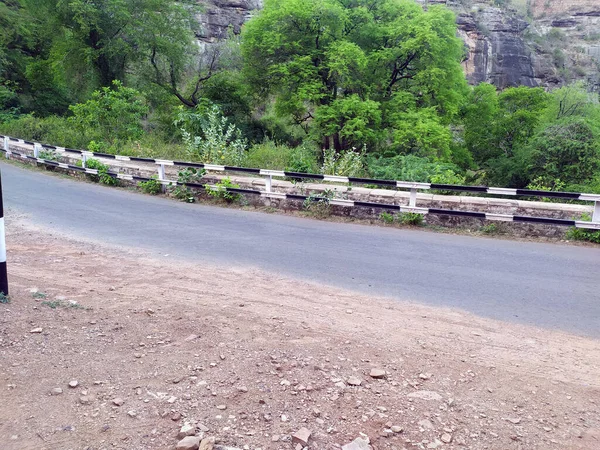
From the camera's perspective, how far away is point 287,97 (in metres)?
25.9

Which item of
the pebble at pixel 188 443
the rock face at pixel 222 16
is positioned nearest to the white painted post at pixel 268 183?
the pebble at pixel 188 443

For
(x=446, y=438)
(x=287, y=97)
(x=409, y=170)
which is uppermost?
(x=287, y=97)

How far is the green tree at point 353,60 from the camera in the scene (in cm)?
2338

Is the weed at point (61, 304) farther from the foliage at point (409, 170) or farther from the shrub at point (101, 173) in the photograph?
the shrub at point (101, 173)

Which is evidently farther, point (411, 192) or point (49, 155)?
point (49, 155)

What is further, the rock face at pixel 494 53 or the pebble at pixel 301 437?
the rock face at pixel 494 53

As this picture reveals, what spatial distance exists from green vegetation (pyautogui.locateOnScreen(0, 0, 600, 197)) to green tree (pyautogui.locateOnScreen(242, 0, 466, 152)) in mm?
76

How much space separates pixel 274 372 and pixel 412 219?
7.33 meters

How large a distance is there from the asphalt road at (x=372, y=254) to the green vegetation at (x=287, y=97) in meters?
2.92

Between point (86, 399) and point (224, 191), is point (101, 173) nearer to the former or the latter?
point (224, 191)

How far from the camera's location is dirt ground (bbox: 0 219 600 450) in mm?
3346

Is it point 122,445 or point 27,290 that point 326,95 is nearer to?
point 27,290

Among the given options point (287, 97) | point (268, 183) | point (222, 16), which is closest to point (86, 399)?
point (268, 183)

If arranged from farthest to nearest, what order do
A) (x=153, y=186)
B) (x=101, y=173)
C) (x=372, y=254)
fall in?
(x=101, y=173), (x=153, y=186), (x=372, y=254)
